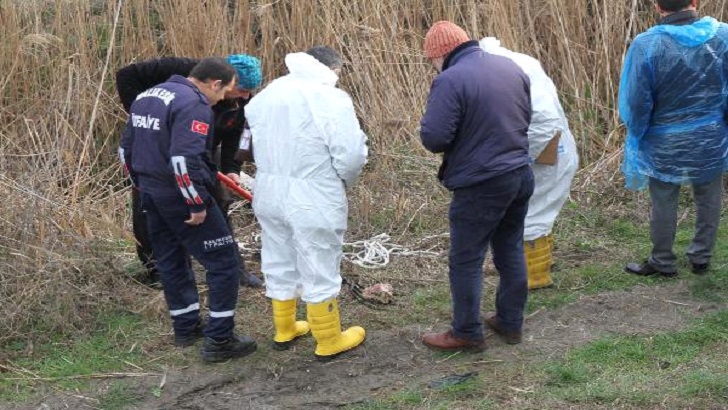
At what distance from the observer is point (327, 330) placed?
15.9 ft

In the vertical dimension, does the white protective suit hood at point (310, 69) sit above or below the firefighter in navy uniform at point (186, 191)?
above

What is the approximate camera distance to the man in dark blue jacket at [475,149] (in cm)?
444

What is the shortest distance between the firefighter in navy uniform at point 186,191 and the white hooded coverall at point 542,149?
1532mm

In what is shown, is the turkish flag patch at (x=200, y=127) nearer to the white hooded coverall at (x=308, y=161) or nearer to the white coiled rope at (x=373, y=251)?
the white hooded coverall at (x=308, y=161)

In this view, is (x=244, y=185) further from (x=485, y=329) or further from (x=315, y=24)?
(x=315, y=24)

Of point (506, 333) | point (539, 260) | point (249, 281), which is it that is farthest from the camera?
point (249, 281)

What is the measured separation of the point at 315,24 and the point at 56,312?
371 centimetres

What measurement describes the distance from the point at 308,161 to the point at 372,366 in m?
1.08

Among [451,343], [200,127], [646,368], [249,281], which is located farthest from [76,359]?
[646,368]

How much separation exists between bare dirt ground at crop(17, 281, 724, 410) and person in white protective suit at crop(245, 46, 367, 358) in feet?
0.81

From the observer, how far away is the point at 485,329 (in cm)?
513

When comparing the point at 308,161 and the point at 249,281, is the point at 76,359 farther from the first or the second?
the point at 308,161

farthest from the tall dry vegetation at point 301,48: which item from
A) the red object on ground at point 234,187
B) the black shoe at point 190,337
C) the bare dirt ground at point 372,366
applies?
the bare dirt ground at point 372,366

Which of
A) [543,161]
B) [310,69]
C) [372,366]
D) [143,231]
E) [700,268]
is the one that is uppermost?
[310,69]
